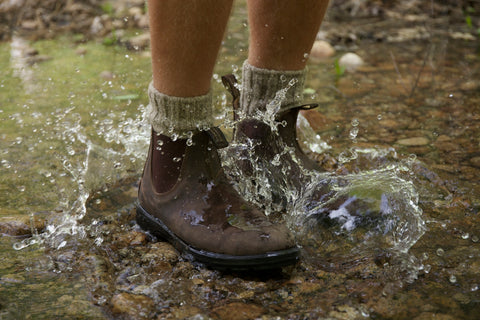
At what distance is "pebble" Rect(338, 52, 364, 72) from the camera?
10.2 ft

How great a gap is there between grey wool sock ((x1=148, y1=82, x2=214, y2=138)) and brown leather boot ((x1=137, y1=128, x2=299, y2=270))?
1.3 inches

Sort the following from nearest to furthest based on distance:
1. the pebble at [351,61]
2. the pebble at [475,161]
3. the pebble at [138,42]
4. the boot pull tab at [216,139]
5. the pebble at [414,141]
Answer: the boot pull tab at [216,139] → the pebble at [475,161] → the pebble at [414,141] → the pebble at [351,61] → the pebble at [138,42]

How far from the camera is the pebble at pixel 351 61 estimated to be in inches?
122

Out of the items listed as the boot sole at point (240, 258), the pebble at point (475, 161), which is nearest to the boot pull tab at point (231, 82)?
the boot sole at point (240, 258)

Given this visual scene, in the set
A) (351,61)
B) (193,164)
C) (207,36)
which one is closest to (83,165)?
(193,164)

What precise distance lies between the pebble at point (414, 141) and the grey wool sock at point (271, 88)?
0.70m

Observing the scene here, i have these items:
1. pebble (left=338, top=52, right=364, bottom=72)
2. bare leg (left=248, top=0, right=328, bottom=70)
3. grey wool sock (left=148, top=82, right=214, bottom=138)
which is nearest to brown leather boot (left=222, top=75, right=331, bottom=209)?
bare leg (left=248, top=0, right=328, bottom=70)

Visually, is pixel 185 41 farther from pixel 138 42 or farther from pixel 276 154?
pixel 138 42

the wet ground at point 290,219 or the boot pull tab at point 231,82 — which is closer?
the wet ground at point 290,219

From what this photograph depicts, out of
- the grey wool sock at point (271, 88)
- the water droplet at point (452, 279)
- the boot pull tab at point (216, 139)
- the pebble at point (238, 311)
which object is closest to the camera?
the pebble at point (238, 311)

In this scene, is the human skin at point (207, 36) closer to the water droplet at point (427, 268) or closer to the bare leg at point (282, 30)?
the bare leg at point (282, 30)

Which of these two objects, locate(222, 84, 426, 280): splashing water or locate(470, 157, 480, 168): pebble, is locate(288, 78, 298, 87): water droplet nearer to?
locate(222, 84, 426, 280): splashing water

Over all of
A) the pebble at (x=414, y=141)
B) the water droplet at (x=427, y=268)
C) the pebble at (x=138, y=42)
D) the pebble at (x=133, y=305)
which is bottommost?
the pebble at (x=138, y=42)

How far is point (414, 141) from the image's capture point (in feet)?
6.92
